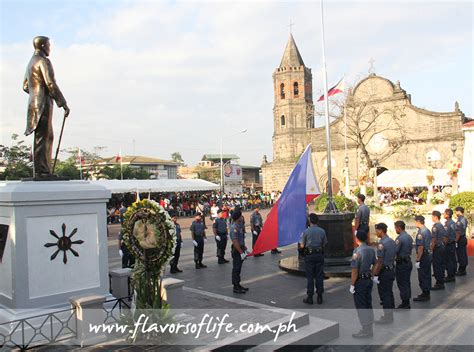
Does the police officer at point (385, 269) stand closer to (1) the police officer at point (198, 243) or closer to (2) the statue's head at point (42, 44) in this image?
(2) the statue's head at point (42, 44)

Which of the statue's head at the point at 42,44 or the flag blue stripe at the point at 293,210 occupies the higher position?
the statue's head at the point at 42,44

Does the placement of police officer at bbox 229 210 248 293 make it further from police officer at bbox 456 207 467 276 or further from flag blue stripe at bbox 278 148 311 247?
police officer at bbox 456 207 467 276

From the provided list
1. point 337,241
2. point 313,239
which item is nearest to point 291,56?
point 337,241

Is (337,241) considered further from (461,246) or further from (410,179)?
(410,179)

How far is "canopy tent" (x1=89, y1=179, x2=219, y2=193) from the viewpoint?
28367 mm

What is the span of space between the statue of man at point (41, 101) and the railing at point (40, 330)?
2113mm

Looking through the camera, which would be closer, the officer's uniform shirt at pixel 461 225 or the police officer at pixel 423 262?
the police officer at pixel 423 262

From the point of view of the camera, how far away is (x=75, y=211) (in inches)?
259

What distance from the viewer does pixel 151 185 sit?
99.5 feet

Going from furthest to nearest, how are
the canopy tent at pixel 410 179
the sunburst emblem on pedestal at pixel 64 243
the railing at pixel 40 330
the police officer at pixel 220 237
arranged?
the canopy tent at pixel 410 179, the police officer at pixel 220 237, the sunburst emblem on pedestal at pixel 64 243, the railing at pixel 40 330

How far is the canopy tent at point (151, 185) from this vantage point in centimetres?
2837

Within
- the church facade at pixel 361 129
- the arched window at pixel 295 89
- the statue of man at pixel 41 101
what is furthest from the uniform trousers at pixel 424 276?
the arched window at pixel 295 89

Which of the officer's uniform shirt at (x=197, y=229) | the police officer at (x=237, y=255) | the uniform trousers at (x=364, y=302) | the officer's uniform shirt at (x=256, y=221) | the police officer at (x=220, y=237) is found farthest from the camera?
the officer's uniform shirt at (x=256, y=221)

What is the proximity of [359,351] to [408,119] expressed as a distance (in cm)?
4048
